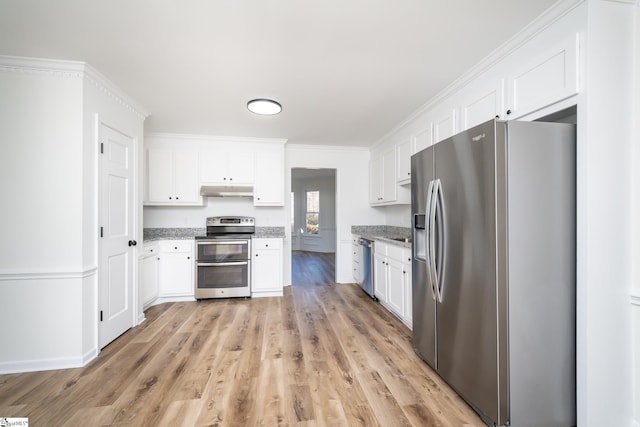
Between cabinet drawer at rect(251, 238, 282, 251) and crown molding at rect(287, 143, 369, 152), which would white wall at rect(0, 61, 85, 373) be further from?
crown molding at rect(287, 143, 369, 152)

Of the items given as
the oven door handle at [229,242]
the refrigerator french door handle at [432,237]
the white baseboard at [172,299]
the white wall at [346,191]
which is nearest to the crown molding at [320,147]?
the white wall at [346,191]

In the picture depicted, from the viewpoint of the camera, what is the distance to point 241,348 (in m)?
2.51

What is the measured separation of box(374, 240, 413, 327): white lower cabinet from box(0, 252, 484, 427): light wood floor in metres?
0.23

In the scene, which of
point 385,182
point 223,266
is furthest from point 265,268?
point 385,182

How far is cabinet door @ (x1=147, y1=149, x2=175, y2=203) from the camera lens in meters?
4.01

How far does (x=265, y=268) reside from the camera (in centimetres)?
413

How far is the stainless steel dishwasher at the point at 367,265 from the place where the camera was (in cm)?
396

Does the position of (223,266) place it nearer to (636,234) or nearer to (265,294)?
(265,294)

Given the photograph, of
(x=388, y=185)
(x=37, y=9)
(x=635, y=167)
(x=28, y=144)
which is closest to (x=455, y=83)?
(x=635, y=167)

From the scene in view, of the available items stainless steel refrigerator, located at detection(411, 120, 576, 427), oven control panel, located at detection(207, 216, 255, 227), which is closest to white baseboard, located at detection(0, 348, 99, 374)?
oven control panel, located at detection(207, 216, 255, 227)

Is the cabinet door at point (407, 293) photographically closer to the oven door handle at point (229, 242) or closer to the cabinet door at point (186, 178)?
the oven door handle at point (229, 242)

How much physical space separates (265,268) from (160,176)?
210 cm

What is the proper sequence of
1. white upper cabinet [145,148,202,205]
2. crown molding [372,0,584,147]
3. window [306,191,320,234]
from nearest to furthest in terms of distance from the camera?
crown molding [372,0,584,147], white upper cabinet [145,148,202,205], window [306,191,320,234]

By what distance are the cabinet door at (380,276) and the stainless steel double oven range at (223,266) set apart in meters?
1.86
